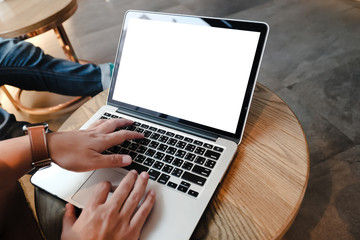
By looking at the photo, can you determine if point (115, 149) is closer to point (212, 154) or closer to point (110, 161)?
point (110, 161)

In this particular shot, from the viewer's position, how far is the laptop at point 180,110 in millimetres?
512

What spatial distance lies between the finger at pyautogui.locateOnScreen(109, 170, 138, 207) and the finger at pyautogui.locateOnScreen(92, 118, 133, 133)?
0.16m

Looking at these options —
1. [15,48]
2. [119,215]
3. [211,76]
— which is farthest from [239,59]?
[15,48]

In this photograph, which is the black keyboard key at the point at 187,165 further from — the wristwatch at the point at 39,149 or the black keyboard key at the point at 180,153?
the wristwatch at the point at 39,149

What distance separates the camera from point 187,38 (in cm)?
62

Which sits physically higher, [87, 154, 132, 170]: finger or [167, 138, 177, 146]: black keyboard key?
[87, 154, 132, 170]: finger

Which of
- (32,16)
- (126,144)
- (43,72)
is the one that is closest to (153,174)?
(126,144)

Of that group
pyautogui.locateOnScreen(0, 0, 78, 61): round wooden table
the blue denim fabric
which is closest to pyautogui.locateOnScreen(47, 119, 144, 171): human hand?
the blue denim fabric

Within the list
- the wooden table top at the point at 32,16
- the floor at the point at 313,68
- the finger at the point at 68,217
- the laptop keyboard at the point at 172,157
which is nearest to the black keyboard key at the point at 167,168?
the laptop keyboard at the point at 172,157

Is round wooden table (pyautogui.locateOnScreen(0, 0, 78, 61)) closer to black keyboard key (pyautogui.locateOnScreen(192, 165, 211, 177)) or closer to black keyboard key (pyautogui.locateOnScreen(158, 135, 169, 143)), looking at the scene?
black keyboard key (pyautogui.locateOnScreen(158, 135, 169, 143))

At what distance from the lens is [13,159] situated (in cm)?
54

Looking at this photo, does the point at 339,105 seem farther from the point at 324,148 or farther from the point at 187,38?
the point at 187,38

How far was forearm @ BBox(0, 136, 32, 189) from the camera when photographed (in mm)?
532

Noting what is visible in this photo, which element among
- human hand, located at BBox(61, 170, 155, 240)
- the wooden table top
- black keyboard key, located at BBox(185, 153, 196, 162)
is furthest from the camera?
the wooden table top
